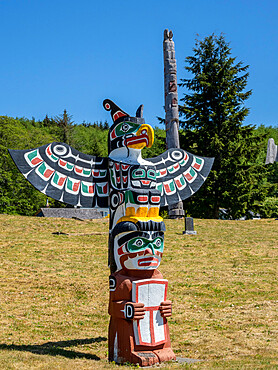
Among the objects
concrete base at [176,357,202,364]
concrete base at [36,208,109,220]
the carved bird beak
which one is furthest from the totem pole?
concrete base at [176,357,202,364]

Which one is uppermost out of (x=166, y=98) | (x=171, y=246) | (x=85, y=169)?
(x=166, y=98)

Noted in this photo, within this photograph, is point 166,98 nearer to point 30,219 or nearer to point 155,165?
point 30,219

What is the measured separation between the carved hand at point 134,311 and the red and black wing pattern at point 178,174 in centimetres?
229

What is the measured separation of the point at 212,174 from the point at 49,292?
18548mm

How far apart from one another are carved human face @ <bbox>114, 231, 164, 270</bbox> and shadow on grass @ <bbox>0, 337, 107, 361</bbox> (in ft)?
6.85

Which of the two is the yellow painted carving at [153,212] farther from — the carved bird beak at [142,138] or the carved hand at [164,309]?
the carved hand at [164,309]

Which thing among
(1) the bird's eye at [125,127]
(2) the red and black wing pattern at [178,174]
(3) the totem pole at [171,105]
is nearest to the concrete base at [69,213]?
(3) the totem pole at [171,105]

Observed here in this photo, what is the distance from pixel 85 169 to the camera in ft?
30.8

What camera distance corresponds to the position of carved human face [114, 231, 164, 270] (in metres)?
8.66

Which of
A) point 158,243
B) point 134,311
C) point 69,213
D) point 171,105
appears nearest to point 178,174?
point 158,243

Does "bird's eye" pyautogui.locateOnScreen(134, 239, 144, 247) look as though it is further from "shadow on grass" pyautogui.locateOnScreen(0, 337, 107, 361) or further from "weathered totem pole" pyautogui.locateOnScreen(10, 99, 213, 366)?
"shadow on grass" pyautogui.locateOnScreen(0, 337, 107, 361)

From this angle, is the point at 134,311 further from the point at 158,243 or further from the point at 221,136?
the point at 221,136

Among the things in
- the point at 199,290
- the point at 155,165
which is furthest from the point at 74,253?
the point at 155,165

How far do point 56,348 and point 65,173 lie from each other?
3697 millimetres
